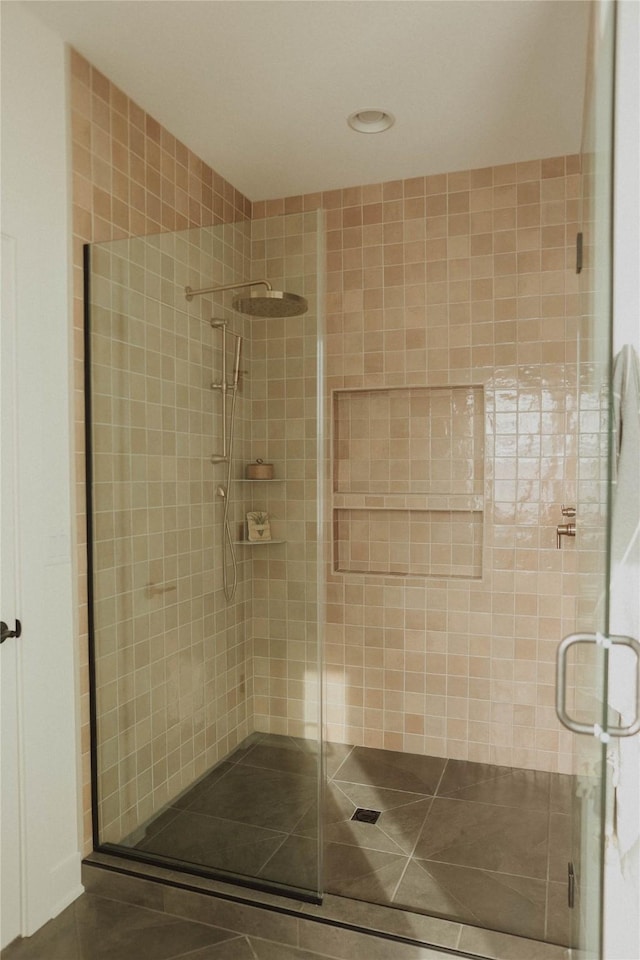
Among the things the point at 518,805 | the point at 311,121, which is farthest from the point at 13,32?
the point at 518,805

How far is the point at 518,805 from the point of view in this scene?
9.19ft


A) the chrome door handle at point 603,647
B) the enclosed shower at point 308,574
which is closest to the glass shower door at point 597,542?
the chrome door handle at point 603,647

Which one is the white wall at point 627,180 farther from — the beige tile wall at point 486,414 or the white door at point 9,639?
the beige tile wall at point 486,414

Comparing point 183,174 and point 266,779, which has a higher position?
point 183,174

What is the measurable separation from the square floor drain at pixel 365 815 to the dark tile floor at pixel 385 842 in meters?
0.02

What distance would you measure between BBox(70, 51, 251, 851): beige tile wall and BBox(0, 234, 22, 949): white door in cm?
33

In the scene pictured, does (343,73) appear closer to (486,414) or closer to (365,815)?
(486,414)

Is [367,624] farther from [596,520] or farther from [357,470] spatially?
[596,520]

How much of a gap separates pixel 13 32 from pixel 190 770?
2.44m

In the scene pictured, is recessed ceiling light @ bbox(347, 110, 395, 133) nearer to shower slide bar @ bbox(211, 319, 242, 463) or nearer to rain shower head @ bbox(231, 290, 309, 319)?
rain shower head @ bbox(231, 290, 309, 319)

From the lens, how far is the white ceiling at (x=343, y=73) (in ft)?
6.94

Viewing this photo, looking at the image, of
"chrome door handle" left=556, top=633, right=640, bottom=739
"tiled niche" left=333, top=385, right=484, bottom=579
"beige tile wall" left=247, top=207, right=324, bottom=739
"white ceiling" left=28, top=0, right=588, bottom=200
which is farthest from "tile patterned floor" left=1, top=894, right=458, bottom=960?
"white ceiling" left=28, top=0, right=588, bottom=200

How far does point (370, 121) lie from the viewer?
2801mm

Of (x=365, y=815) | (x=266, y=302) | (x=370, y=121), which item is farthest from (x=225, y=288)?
(x=365, y=815)
